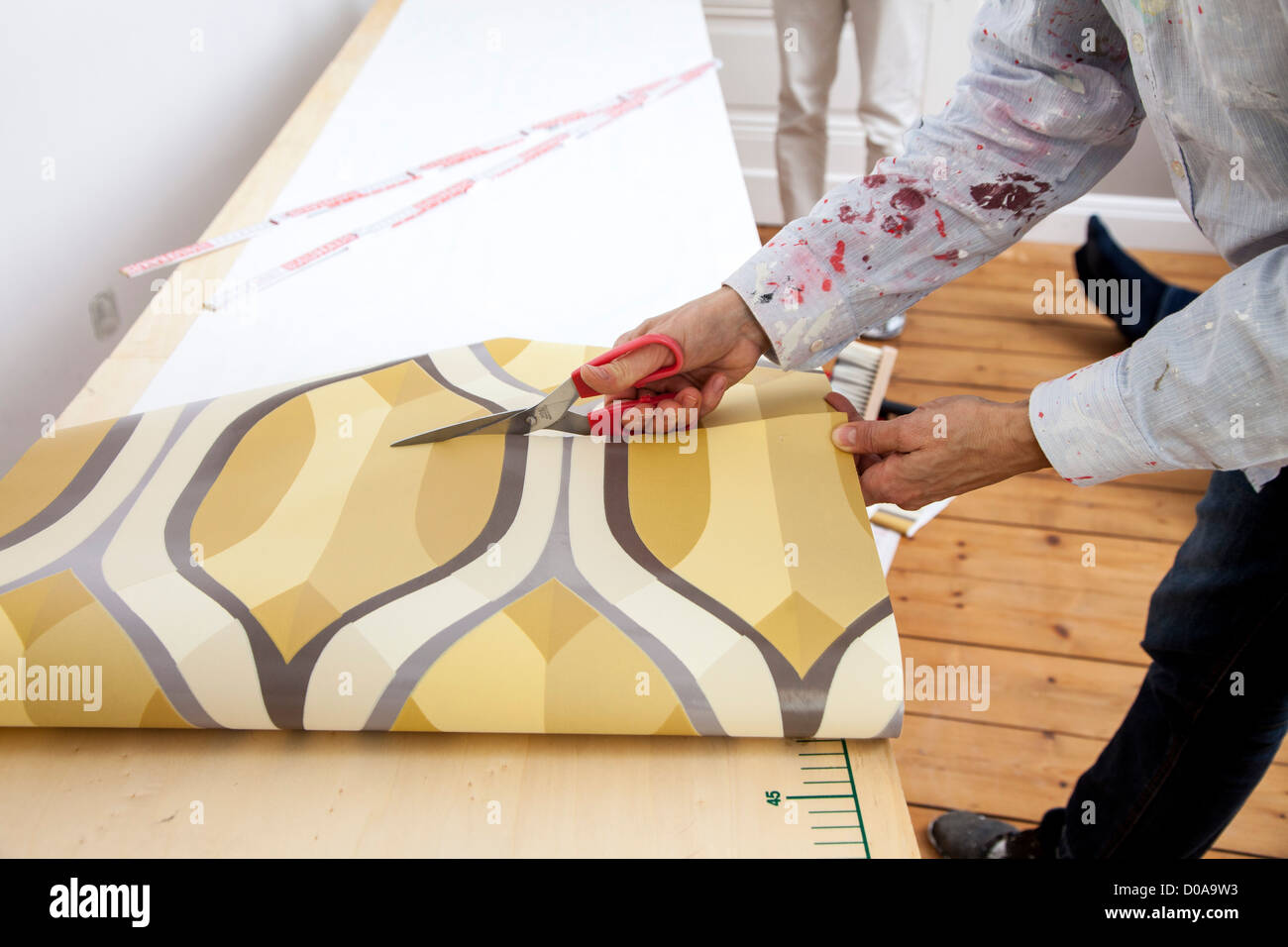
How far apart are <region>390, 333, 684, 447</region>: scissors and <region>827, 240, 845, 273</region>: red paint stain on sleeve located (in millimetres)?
138

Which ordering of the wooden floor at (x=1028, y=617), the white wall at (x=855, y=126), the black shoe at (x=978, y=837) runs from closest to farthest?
1. the black shoe at (x=978, y=837)
2. the wooden floor at (x=1028, y=617)
3. the white wall at (x=855, y=126)

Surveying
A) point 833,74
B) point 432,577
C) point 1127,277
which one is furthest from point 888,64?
point 432,577

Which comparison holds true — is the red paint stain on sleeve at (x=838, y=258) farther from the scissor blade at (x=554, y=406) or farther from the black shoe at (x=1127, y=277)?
the black shoe at (x=1127, y=277)

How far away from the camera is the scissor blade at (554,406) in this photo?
59 cm

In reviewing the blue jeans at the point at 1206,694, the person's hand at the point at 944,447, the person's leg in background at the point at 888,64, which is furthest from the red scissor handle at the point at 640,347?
the person's leg in background at the point at 888,64

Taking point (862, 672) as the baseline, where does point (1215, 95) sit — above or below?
above

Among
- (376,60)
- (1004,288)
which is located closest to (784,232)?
(376,60)

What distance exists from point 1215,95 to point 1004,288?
1866 mm

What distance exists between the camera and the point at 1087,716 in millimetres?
1234

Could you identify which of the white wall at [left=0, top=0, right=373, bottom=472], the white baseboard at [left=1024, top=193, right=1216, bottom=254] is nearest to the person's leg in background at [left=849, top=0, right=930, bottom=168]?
the white baseboard at [left=1024, top=193, right=1216, bottom=254]

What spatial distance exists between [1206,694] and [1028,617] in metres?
0.65

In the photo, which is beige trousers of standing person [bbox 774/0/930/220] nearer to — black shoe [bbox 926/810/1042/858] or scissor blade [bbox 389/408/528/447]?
black shoe [bbox 926/810/1042/858]

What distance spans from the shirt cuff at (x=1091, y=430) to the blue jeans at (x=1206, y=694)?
0.24 m

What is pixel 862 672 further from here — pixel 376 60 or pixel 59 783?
pixel 376 60
